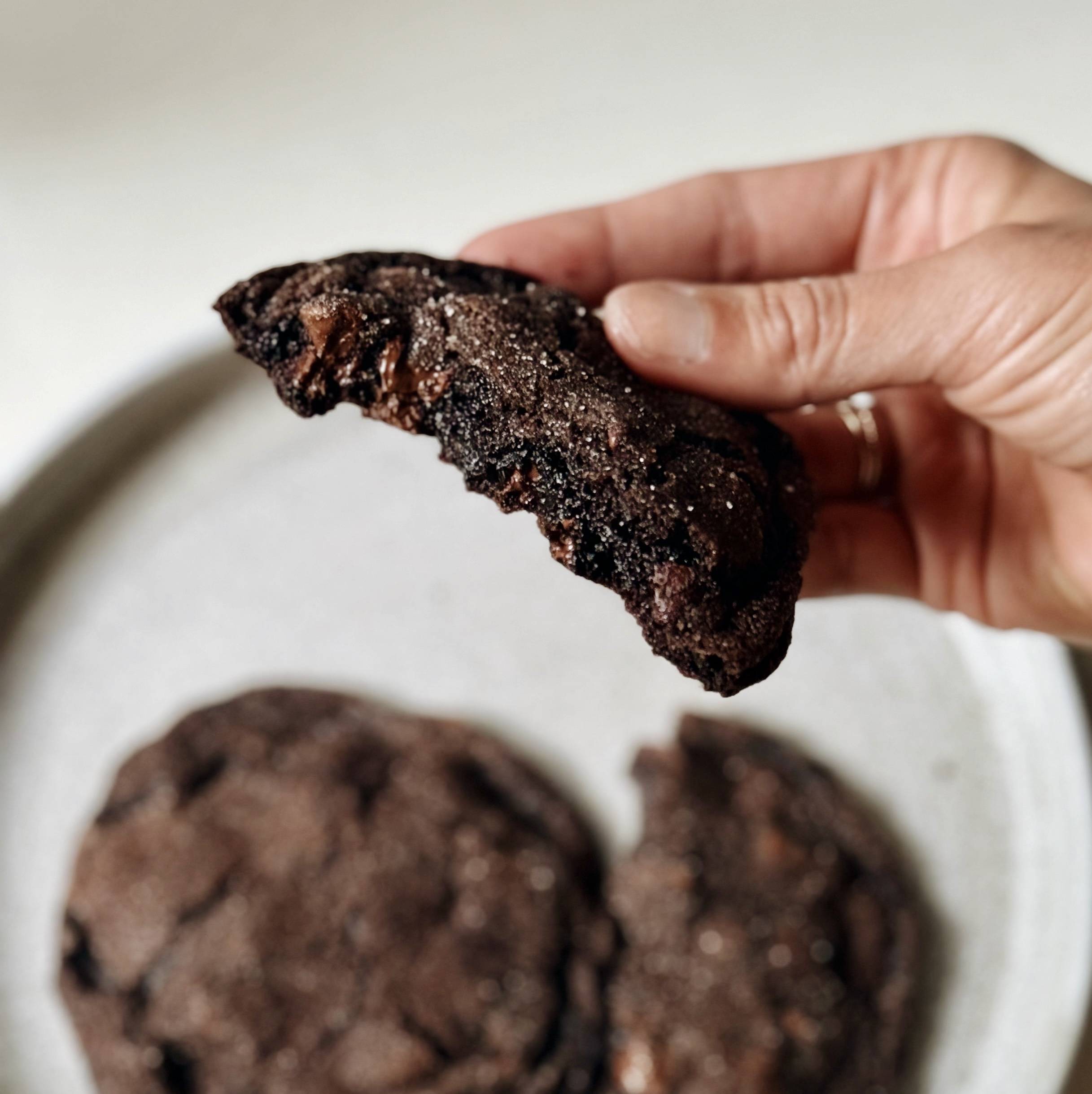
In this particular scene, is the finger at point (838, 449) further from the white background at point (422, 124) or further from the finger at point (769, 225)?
A: the white background at point (422, 124)

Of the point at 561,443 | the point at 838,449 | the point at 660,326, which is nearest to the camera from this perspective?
the point at 561,443

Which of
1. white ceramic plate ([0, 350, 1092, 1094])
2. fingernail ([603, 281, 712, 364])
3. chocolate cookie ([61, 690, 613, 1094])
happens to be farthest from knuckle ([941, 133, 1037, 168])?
chocolate cookie ([61, 690, 613, 1094])

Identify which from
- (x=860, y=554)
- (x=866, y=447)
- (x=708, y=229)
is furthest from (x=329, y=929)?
(x=708, y=229)

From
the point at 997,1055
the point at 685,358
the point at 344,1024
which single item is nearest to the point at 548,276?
the point at 685,358

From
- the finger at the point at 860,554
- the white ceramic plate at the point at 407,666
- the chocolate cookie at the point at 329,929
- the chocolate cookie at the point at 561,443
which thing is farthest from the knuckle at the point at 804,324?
the chocolate cookie at the point at 329,929

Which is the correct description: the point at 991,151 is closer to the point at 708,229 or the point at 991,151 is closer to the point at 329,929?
the point at 708,229
